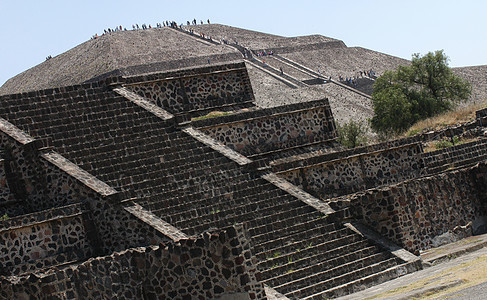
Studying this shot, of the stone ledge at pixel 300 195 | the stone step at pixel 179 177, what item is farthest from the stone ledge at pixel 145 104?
the stone ledge at pixel 300 195

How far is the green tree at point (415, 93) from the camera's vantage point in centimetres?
3928

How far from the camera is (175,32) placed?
3063 inches

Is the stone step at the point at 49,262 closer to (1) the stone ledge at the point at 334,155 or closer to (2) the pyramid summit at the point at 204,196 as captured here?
(2) the pyramid summit at the point at 204,196

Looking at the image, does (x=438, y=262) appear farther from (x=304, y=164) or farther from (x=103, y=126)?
(x=103, y=126)

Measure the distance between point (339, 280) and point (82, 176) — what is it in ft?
18.2

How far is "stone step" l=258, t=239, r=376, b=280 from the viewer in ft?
47.6

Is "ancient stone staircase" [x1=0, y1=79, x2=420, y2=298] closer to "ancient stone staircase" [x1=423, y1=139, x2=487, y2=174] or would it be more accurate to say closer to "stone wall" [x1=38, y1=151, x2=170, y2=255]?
"stone wall" [x1=38, y1=151, x2=170, y2=255]

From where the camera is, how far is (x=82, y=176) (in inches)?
643

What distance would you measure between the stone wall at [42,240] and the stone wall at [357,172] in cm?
552

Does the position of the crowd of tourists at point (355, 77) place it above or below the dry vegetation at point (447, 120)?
above

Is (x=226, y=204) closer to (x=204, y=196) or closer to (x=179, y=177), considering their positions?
(x=204, y=196)

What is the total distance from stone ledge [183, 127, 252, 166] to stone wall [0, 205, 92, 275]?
3.89 metres

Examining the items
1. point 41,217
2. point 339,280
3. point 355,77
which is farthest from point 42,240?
point 355,77

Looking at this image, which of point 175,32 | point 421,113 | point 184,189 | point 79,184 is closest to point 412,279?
point 184,189
